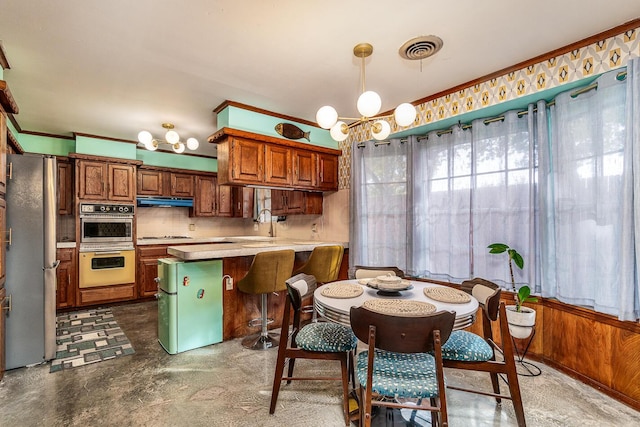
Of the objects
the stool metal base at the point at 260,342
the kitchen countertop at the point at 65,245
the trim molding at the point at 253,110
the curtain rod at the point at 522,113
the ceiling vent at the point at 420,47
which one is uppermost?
the ceiling vent at the point at 420,47

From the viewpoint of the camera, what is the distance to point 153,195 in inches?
200

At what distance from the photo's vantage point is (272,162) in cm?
349

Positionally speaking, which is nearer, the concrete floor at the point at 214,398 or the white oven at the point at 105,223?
the concrete floor at the point at 214,398

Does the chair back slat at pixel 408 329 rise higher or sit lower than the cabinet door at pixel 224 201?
lower

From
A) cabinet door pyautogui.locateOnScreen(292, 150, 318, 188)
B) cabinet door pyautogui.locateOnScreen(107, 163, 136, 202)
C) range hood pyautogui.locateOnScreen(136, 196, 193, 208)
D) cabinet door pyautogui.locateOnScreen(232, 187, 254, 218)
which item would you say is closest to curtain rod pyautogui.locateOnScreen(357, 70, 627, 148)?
cabinet door pyautogui.locateOnScreen(292, 150, 318, 188)

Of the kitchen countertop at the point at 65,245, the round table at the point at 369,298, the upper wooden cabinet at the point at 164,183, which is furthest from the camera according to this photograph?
the upper wooden cabinet at the point at 164,183

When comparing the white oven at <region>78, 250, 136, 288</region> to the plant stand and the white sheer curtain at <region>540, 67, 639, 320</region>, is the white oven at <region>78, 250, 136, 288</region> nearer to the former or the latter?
the plant stand

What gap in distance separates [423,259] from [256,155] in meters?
2.18

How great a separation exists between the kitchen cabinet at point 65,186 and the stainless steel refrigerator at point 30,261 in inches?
85.0

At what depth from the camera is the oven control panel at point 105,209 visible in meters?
4.26

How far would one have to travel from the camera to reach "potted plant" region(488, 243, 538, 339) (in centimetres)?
237

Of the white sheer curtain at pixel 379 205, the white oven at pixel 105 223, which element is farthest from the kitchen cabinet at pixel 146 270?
the white sheer curtain at pixel 379 205

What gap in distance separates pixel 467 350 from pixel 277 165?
2.63 meters

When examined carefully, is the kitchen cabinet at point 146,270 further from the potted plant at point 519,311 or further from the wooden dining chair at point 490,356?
the potted plant at point 519,311
